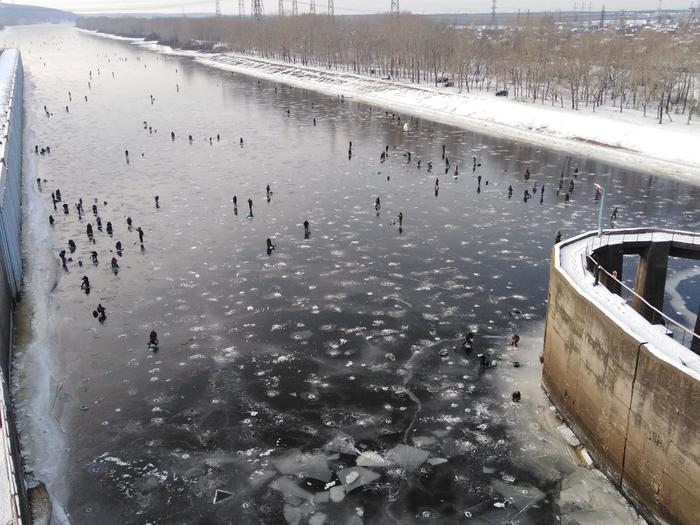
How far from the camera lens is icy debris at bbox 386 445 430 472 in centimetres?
1923

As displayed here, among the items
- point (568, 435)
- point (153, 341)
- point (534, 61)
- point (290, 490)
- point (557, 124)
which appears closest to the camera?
point (290, 490)

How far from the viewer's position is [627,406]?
1738 cm

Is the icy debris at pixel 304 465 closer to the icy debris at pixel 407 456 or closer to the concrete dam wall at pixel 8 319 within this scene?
the icy debris at pixel 407 456

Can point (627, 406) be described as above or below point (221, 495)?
above

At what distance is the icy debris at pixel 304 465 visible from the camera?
1883 centimetres

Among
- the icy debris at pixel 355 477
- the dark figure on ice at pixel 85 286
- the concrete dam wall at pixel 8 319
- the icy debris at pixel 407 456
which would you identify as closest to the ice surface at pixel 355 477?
the icy debris at pixel 355 477

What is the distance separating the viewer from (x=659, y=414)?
52.5 ft

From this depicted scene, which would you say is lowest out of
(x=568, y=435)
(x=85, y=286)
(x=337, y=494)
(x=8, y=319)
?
(x=337, y=494)

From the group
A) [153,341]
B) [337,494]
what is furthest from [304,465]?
[153,341]

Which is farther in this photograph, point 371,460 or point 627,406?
point 371,460

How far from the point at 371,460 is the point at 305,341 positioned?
805 centimetres

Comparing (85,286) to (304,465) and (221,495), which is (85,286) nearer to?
(221,495)

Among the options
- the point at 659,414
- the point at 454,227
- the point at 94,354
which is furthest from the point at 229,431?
the point at 454,227

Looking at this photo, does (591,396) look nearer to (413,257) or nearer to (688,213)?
(413,257)
